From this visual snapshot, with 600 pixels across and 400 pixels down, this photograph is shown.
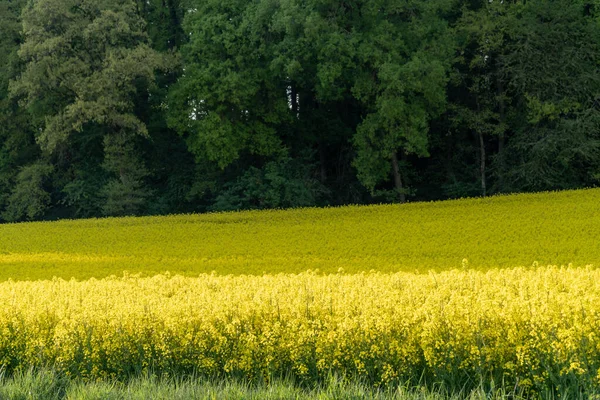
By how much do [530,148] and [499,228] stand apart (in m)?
13.8

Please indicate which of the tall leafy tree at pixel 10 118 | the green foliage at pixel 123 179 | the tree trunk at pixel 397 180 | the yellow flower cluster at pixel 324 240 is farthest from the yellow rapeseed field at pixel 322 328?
the tall leafy tree at pixel 10 118

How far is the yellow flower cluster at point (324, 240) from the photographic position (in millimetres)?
17547

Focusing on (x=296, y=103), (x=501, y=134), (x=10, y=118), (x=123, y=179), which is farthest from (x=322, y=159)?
(x=10, y=118)

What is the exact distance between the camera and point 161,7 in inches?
1711

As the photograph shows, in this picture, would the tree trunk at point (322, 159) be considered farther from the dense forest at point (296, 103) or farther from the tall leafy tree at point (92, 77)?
the tall leafy tree at point (92, 77)

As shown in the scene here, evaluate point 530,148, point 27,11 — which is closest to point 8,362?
point 530,148

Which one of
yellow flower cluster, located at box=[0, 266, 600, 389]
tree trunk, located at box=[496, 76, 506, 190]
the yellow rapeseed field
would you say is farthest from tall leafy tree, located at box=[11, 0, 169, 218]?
yellow flower cluster, located at box=[0, 266, 600, 389]

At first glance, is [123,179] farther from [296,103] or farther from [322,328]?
[322,328]

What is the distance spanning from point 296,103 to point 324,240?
19.6 meters

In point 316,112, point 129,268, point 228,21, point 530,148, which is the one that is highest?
point 228,21

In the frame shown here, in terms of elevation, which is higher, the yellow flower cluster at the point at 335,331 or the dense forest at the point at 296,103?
the dense forest at the point at 296,103

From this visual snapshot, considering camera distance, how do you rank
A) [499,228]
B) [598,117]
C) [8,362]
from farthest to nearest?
[598,117] → [499,228] → [8,362]

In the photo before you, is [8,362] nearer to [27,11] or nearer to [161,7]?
[27,11]

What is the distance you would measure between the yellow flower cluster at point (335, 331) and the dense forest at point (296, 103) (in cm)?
2378
